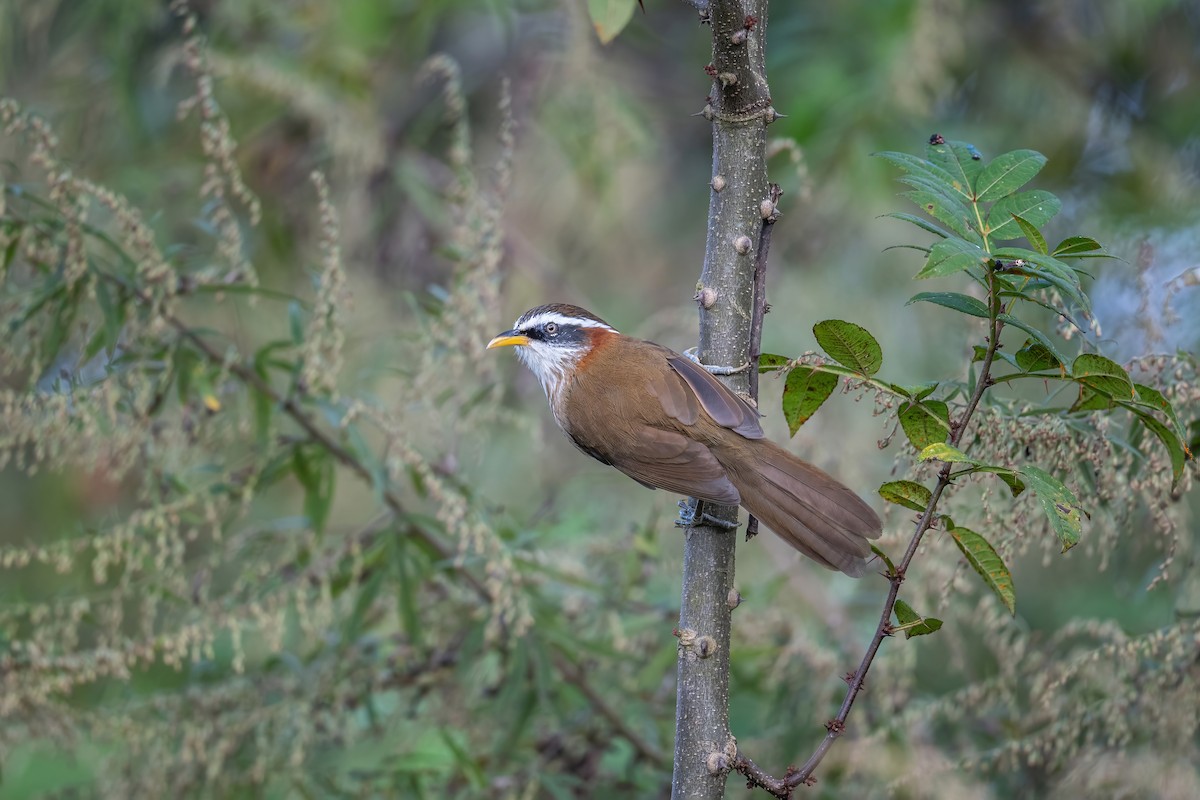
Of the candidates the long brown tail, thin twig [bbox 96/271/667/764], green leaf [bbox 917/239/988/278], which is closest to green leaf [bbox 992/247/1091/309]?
green leaf [bbox 917/239/988/278]

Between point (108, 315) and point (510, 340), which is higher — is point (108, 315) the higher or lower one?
the lower one

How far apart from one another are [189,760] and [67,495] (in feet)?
8.30

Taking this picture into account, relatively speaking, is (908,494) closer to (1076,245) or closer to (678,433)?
(1076,245)

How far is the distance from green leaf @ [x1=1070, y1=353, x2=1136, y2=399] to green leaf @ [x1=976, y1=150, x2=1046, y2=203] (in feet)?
0.88

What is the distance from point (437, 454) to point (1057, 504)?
190cm

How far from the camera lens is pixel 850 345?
1.73 m

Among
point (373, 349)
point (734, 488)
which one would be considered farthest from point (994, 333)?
point (373, 349)

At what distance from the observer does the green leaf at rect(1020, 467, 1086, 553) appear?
1.53m

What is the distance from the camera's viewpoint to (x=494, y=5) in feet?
15.5

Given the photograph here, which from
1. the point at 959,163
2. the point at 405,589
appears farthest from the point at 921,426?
the point at 405,589

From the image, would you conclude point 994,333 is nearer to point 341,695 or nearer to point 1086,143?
point 341,695

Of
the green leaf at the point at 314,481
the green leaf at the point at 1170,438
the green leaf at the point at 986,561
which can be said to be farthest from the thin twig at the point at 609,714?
the green leaf at the point at 1170,438

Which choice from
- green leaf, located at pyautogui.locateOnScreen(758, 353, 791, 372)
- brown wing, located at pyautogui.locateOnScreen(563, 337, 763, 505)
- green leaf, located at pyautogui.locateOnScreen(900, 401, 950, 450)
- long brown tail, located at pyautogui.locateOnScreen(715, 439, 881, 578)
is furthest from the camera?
brown wing, located at pyautogui.locateOnScreen(563, 337, 763, 505)

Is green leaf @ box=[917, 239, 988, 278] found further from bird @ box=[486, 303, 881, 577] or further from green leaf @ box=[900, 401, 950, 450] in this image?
bird @ box=[486, 303, 881, 577]
